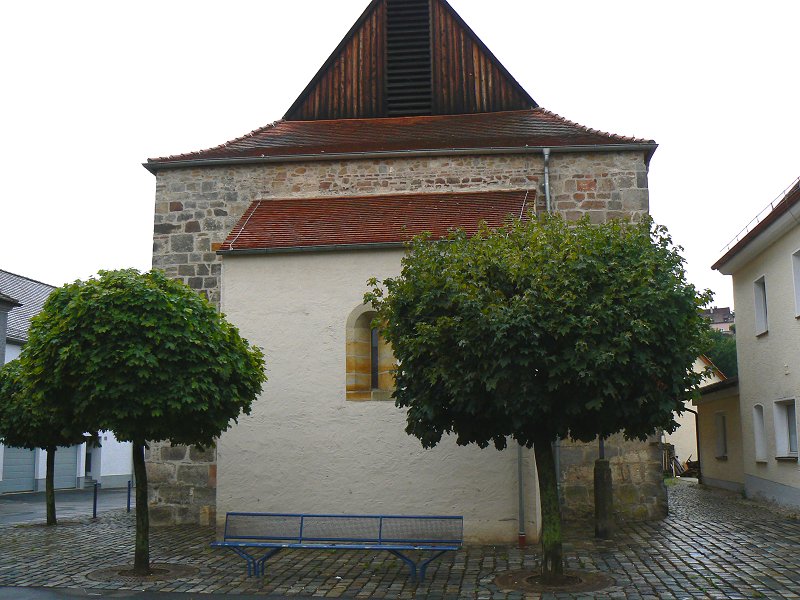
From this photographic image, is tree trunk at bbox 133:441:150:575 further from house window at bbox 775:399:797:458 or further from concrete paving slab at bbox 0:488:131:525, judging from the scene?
house window at bbox 775:399:797:458

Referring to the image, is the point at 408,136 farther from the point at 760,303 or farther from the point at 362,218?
the point at 760,303

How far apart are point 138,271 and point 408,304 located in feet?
11.8

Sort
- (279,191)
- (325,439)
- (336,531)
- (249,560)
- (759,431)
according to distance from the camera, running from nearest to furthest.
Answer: (249,560), (336,531), (325,439), (279,191), (759,431)

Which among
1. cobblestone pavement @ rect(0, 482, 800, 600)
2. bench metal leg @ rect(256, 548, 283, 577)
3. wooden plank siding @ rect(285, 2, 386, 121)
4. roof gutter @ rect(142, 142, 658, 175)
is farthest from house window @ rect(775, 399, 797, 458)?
bench metal leg @ rect(256, 548, 283, 577)

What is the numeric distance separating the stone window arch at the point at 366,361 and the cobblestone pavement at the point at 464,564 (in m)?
2.43

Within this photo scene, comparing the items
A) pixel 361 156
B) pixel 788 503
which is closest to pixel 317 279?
pixel 361 156

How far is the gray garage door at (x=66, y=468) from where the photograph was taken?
30.6 m

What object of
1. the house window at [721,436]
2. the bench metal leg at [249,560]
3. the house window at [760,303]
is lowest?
the bench metal leg at [249,560]

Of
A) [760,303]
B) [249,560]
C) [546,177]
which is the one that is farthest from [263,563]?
[760,303]

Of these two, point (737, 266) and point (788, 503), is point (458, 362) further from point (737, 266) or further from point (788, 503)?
point (737, 266)

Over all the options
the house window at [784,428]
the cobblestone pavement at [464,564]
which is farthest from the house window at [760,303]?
the cobblestone pavement at [464,564]

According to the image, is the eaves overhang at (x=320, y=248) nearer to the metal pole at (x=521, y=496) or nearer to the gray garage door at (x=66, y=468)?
the metal pole at (x=521, y=496)

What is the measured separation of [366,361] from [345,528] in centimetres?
310

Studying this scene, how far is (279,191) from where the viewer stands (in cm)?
1734
